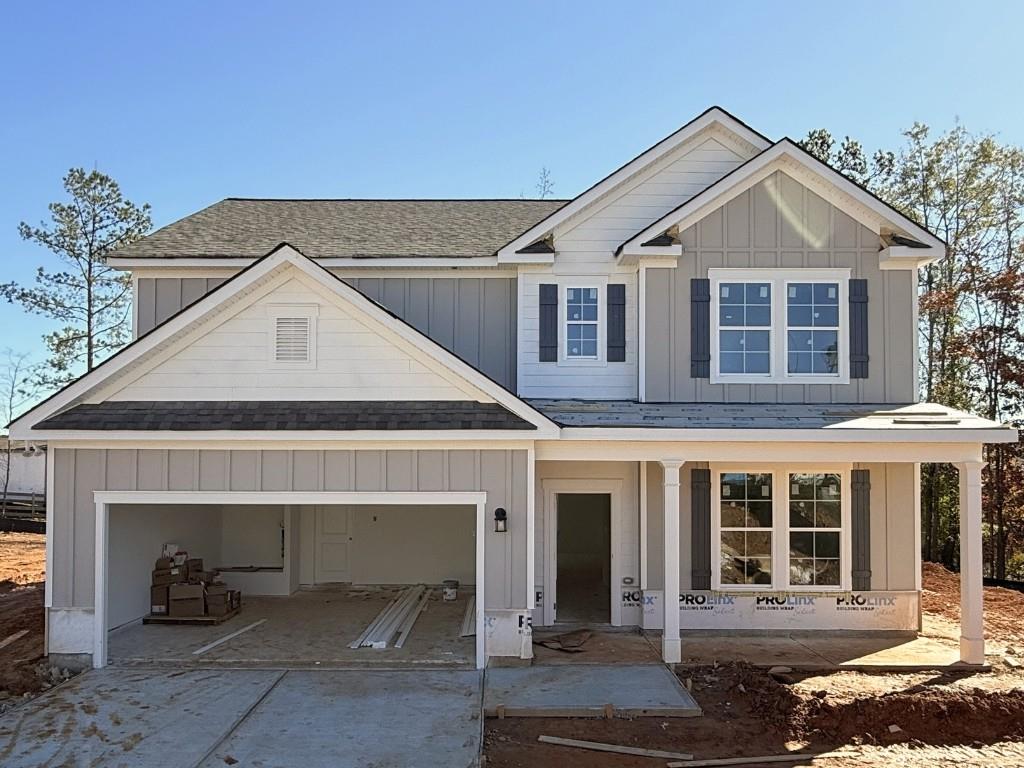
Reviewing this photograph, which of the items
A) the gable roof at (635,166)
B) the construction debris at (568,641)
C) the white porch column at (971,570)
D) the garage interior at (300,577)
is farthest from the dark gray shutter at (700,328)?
the garage interior at (300,577)

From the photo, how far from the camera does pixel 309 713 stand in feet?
24.5

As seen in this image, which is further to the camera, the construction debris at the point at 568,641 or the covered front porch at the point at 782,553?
the covered front porch at the point at 782,553

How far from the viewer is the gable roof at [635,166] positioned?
440 inches

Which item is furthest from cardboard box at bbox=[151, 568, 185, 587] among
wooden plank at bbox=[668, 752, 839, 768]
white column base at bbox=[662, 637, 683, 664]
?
wooden plank at bbox=[668, 752, 839, 768]

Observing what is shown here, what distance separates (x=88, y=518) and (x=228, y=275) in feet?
14.6

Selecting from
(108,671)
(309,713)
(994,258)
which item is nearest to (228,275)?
(108,671)

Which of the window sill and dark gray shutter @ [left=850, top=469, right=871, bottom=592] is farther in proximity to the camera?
the window sill

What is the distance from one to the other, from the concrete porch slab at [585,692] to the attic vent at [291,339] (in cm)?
444

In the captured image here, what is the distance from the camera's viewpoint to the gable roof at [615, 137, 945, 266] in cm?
1056

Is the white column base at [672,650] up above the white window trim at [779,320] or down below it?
below

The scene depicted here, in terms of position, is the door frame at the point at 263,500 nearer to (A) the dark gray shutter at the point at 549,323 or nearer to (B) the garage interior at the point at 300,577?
(B) the garage interior at the point at 300,577

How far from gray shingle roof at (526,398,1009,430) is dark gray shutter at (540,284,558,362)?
2.41ft

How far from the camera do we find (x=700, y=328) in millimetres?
10750

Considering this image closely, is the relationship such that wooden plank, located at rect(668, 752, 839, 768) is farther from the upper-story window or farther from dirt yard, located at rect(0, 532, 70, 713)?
dirt yard, located at rect(0, 532, 70, 713)
